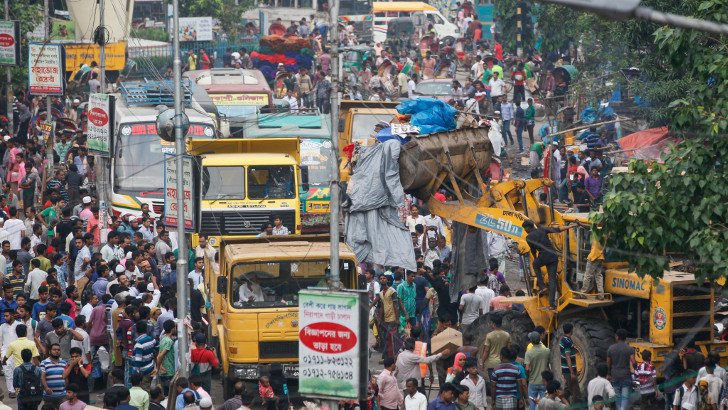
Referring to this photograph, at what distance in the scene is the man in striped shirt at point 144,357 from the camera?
1817 cm

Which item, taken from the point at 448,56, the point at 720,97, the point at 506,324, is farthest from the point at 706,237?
the point at 448,56

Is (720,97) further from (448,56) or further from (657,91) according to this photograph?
(448,56)

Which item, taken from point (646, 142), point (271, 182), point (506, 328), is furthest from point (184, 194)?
point (646, 142)

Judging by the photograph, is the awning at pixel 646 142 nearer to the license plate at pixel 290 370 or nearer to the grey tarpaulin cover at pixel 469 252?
the grey tarpaulin cover at pixel 469 252

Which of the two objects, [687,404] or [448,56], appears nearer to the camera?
[687,404]

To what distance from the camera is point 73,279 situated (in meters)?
24.5

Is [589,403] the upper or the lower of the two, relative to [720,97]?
lower

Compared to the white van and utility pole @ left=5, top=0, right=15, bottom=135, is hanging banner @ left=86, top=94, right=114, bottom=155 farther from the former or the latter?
the white van

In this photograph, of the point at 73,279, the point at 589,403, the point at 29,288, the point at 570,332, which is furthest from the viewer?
the point at 73,279

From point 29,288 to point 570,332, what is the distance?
8.81m

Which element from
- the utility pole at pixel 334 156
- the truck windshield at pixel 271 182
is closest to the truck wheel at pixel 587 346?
the utility pole at pixel 334 156

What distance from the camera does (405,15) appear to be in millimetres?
60531

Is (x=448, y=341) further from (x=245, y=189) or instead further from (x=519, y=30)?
(x=519, y=30)

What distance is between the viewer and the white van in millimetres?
58312
